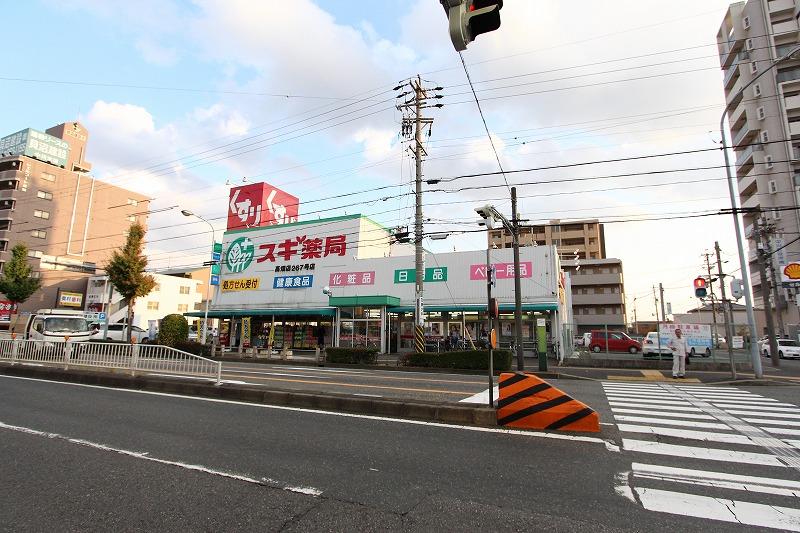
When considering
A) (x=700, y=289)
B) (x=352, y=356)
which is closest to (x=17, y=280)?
(x=352, y=356)

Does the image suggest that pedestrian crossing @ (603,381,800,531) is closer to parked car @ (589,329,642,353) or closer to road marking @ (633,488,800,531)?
road marking @ (633,488,800,531)

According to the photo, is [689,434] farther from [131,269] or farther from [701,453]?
[131,269]

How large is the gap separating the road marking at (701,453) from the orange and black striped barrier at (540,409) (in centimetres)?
73

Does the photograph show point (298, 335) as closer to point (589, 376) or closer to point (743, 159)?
point (589, 376)

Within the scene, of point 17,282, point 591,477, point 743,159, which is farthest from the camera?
point 743,159

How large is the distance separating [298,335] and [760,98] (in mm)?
54402

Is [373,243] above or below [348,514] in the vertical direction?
above

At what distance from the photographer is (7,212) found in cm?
5544

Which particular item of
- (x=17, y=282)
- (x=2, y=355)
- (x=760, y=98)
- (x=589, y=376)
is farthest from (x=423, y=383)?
(x=760, y=98)

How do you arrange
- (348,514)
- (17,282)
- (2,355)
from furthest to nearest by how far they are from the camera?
(17,282) → (2,355) → (348,514)

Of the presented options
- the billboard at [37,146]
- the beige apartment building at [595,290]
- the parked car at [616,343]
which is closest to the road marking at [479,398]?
the parked car at [616,343]

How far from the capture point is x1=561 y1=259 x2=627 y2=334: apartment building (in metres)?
65.8

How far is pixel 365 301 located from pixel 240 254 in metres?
14.9

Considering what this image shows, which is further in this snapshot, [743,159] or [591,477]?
[743,159]
